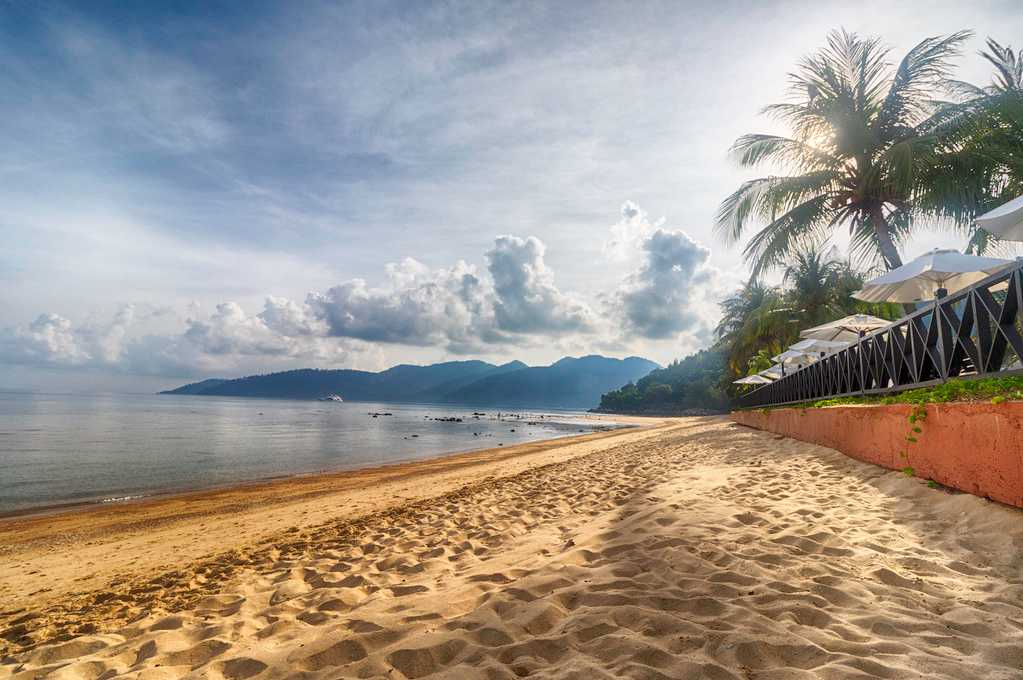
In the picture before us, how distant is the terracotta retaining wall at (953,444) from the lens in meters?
3.81

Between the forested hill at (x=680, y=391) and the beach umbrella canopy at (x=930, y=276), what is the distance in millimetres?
57658

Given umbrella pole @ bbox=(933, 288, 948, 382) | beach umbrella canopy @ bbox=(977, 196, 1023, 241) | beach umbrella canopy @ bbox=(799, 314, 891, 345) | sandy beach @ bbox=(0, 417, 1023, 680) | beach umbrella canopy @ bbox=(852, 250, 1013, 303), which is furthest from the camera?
beach umbrella canopy @ bbox=(799, 314, 891, 345)

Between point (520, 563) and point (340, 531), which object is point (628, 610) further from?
point (340, 531)

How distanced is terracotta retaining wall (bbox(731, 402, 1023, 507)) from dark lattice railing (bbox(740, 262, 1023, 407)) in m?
0.76

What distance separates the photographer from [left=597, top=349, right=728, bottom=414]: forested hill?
238 feet

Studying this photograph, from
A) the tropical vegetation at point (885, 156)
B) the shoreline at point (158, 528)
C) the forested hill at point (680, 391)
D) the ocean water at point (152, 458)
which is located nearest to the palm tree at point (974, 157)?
the tropical vegetation at point (885, 156)

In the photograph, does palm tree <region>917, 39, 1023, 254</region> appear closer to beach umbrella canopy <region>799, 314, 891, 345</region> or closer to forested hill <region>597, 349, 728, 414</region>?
beach umbrella canopy <region>799, 314, 891, 345</region>

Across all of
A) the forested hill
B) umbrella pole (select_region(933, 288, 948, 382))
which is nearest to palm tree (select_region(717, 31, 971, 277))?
umbrella pole (select_region(933, 288, 948, 382))

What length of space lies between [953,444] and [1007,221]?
7.74ft

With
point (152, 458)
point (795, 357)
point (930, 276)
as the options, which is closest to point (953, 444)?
point (930, 276)

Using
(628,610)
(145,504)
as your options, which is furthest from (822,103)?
(145,504)

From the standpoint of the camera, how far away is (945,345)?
584 cm

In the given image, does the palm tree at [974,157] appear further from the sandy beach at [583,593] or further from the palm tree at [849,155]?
the sandy beach at [583,593]

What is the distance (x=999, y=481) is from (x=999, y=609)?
191cm
